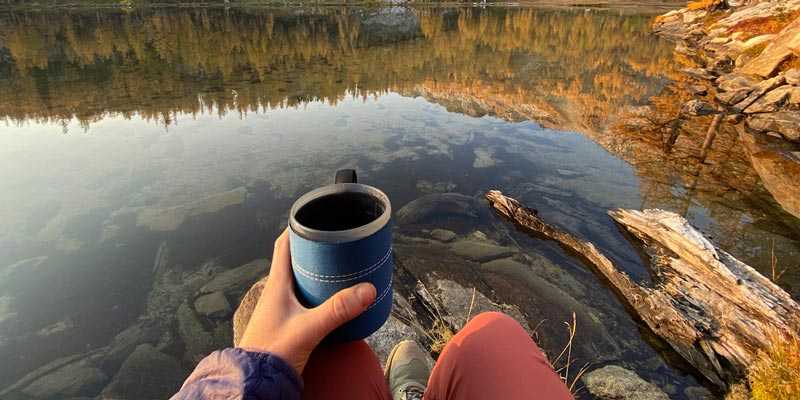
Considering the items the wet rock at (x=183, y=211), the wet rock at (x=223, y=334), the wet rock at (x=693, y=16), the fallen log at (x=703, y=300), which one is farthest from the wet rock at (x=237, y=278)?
the wet rock at (x=693, y=16)

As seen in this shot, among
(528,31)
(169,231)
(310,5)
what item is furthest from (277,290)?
(310,5)

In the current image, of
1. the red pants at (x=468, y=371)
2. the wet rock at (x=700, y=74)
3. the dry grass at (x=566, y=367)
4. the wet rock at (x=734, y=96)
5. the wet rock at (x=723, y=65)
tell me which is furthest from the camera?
the wet rock at (x=723, y=65)

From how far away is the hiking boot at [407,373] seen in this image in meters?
2.92

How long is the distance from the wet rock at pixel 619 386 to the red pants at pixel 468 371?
2564mm

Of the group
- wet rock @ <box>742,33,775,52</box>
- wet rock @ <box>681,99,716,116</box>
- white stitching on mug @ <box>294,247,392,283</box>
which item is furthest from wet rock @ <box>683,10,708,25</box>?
white stitching on mug @ <box>294,247,392,283</box>

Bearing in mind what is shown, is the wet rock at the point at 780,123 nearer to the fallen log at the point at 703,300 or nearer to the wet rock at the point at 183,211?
the fallen log at the point at 703,300

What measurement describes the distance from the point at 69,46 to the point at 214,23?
19932 mm

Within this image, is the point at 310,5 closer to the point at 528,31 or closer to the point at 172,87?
the point at 528,31

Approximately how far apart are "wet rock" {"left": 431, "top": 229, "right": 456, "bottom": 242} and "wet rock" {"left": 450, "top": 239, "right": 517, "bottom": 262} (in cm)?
19

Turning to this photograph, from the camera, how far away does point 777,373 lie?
3.68m

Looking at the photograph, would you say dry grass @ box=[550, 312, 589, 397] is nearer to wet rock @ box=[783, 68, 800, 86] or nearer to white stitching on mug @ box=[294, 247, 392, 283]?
white stitching on mug @ box=[294, 247, 392, 283]

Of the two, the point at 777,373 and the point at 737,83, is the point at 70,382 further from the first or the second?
the point at 737,83

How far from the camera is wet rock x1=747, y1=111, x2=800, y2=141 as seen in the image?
12055 mm

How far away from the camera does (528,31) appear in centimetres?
4406
